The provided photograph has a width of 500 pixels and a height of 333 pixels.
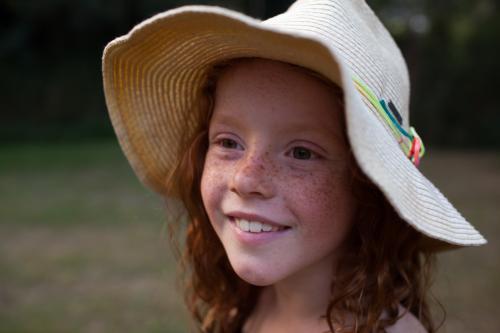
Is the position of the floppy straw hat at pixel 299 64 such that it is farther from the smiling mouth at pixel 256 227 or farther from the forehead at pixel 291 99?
the smiling mouth at pixel 256 227

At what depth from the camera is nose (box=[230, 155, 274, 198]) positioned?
1356 millimetres

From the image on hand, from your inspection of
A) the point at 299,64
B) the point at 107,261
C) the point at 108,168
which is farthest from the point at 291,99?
the point at 108,168

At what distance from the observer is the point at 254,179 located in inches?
53.5

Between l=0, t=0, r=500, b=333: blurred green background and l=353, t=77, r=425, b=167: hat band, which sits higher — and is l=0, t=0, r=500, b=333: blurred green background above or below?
below

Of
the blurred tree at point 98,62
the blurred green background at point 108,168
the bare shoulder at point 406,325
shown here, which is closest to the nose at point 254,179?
the bare shoulder at point 406,325

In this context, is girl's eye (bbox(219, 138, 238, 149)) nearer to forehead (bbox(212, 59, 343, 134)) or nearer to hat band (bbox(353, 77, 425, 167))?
forehead (bbox(212, 59, 343, 134))

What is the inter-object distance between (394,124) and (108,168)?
30.3 feet

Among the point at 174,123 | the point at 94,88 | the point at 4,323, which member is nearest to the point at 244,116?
the point at 174,123

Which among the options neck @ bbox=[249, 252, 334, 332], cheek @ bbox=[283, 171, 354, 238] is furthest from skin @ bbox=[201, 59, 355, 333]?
neck @ bbox=[249, 252, 334, 332]

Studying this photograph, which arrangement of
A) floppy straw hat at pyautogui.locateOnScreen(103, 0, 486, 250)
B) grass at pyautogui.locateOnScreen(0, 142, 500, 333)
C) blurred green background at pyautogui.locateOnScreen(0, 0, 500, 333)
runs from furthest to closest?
blurred green background at pyautogui.locateOnScreen(0, 0, 500, 333) → grass at pyautogui.locateOnScreen(0, 142, 500, 333) → floppy straw hat at pyautogui.locateOnScreen(103, 0, 486, 250)

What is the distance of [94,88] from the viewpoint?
16891 mm

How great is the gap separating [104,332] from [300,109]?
8.89 feet

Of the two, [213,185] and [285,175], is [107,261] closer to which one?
[213,185]

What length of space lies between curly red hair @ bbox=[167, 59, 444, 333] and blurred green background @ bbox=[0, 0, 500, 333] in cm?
109
